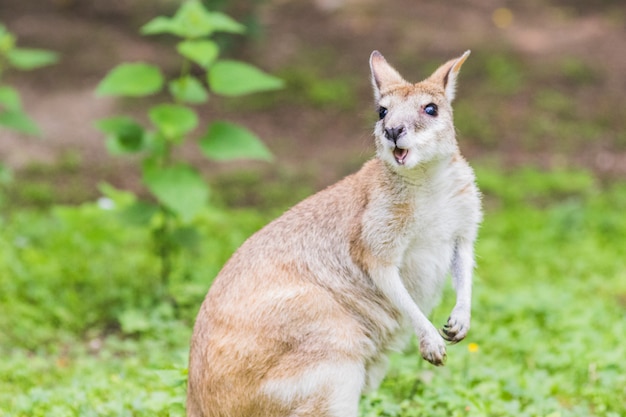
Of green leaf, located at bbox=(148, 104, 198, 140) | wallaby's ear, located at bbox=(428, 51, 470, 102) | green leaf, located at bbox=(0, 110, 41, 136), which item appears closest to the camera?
wallaby's ear, located at bbox=(428, 51, 470, 102)

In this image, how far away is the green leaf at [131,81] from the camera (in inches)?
226

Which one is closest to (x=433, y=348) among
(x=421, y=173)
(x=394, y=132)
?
(x=421, y=173)

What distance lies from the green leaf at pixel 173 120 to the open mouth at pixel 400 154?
2.36 meters

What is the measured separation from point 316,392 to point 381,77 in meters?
1.46

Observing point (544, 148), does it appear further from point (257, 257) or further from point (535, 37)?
point (257, 257)

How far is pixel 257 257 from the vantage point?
399 centimetres

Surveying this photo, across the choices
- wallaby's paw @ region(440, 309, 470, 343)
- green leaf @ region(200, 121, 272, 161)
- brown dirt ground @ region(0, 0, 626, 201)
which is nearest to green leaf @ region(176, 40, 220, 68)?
green leaf @ region(200, 121, 272, 161)

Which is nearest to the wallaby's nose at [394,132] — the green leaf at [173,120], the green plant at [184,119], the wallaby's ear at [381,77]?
the wallaby's ear at [381,77]

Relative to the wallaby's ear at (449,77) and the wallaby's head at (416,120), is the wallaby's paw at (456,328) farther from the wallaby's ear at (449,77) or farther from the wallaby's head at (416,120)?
the wallaby's ear at (449,77)

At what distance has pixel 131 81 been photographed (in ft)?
19.1

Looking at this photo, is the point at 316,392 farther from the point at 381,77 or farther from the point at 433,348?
A: the point at 381,77

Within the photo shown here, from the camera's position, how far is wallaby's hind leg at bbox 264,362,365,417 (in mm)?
3602

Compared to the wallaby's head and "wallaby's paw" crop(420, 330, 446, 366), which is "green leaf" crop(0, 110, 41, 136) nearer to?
the wallaby's head

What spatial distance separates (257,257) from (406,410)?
111 centimetres
